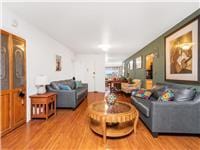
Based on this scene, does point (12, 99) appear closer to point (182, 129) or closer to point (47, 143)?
point (47, 143)

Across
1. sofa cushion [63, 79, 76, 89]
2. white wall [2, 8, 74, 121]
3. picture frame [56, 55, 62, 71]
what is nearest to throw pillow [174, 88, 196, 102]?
white wall [2, 8, 74, 121]

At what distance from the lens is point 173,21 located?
9.52 feet

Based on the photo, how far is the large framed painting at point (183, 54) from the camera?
2.47 meters

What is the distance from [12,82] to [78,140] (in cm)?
169

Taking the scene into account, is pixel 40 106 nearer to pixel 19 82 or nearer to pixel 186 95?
pixel 19 82

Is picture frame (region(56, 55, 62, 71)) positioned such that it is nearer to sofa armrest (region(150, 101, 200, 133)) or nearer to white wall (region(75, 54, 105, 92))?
white wall (region(75, 54, 105, 92))

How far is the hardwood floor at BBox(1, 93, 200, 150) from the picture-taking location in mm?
1934

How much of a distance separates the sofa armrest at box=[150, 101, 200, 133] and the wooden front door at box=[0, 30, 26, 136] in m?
2.66

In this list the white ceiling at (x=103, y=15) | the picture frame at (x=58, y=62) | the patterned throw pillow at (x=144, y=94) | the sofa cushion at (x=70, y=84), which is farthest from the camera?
the sofa cushion at (x=70, y=84)

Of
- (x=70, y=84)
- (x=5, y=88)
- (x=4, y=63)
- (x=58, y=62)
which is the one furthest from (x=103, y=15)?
(x=70, y=84)

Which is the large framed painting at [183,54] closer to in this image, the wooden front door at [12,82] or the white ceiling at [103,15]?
the white ceiling at [103,15]

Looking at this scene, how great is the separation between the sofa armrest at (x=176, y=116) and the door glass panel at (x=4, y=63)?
2.72m

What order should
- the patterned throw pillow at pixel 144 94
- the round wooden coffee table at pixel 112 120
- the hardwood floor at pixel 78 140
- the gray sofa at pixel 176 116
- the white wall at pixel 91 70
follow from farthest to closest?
the white wall at pixel 91 70 < the patterned throw pillow at pixel 144 94 < the gray sofa at pixel 176 116 < the round wooden coffee table at pixel 112 120 < the hardwood floor at pixel 78 140

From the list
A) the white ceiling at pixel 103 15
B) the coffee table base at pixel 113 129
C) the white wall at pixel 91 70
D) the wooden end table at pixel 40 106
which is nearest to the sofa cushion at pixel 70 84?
the wooden end table at pixel 40 106
